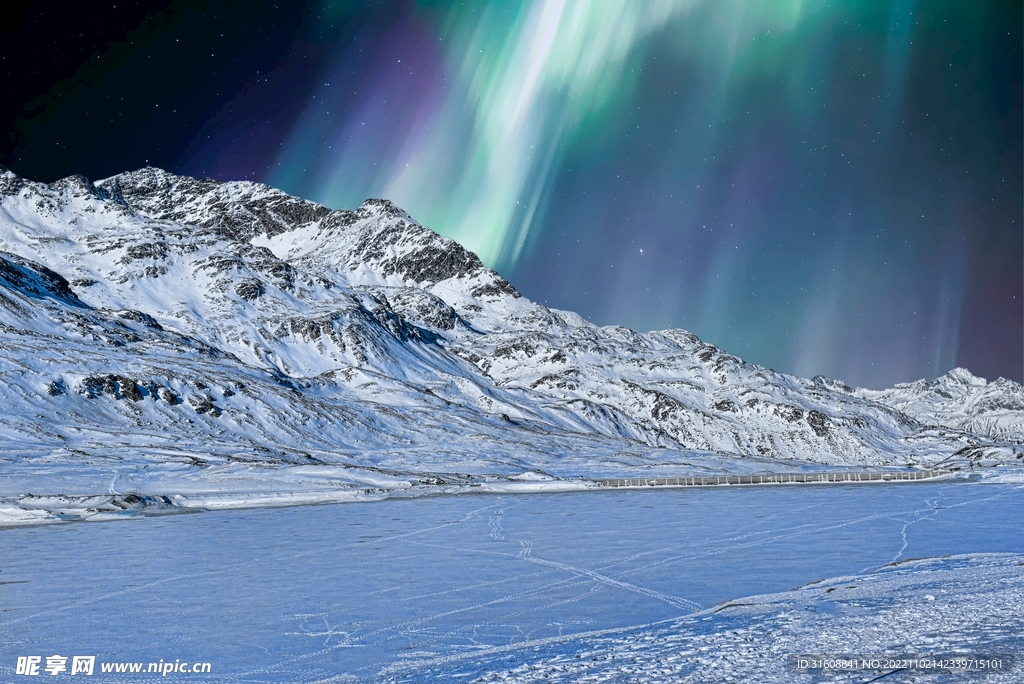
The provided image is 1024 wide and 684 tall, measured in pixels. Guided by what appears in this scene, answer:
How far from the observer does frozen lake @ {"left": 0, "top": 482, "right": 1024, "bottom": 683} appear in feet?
61.1

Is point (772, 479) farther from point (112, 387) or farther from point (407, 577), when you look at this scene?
point (112, 387)

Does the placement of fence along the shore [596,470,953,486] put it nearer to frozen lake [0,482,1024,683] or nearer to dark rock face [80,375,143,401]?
frozen lake [0,482,1024,683]

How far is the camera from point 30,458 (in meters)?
123

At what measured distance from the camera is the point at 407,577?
95.3ft

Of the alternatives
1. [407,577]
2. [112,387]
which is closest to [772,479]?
[407,577]

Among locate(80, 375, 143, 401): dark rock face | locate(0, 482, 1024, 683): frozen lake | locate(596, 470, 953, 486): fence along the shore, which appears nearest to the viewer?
locate(0, 482, 1024, 683): frozen lake

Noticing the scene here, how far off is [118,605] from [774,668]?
1901 cm

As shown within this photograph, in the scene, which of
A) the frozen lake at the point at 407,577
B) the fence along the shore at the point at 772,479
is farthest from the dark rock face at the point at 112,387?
the frozen lake at the point at 407,577

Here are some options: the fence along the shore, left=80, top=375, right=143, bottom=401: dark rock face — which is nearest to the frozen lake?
the fence along the shore

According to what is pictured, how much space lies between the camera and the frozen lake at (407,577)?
61.1 feet

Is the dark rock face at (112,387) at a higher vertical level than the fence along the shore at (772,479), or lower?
lower

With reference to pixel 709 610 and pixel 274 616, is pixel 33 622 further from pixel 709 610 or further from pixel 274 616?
pixel 709 610

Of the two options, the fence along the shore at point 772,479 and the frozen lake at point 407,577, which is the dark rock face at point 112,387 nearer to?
the fence along the shore at point 772,479

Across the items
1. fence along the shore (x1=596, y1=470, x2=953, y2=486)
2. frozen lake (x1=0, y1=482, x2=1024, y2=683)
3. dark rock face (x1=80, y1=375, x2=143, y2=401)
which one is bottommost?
dark rock face (x1=80, y1=375, x2=143, y2=401)
